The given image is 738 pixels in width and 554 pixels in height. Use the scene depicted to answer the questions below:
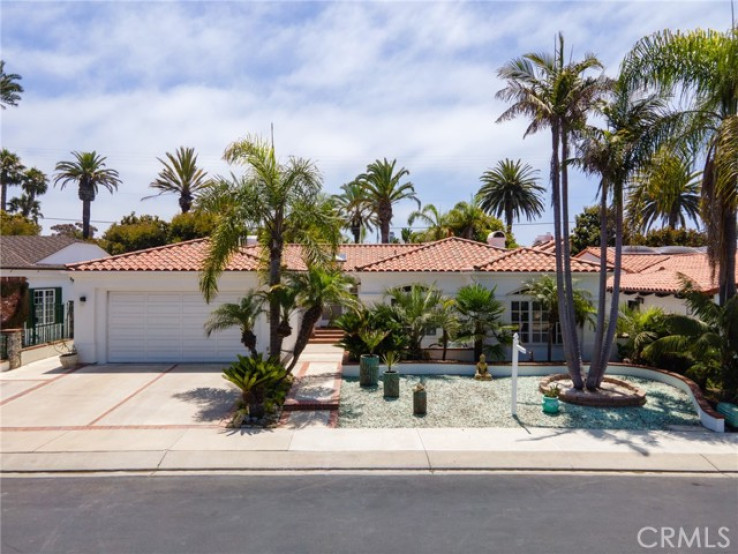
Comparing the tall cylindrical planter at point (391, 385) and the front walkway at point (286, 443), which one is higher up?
the tall cylindrical planter at point (391, 385)

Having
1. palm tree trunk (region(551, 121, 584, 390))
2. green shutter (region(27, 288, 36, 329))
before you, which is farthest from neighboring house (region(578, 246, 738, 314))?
green shutter (region(27, 288, 36, 329))

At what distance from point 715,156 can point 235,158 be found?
451 inches

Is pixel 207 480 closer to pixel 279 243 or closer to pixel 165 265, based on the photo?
pixel 279 243

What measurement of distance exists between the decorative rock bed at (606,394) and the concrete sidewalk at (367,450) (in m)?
1.54

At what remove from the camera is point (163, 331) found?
682 inches

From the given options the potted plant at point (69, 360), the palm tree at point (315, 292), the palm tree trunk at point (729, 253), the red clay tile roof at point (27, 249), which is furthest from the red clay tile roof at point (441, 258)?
the red clay tile roof at point (27, 249)

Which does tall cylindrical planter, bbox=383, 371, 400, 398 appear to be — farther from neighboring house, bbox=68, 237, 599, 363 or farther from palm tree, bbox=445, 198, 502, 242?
palm tree, bbox=445, 198, 502, 242

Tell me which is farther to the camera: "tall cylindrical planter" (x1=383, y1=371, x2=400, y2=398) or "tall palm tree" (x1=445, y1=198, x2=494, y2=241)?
"tall palm tree" (x1=445, y1=198, x2=494, y2=241)

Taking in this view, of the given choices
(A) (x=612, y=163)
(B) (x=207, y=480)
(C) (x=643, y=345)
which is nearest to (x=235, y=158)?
(B) (x=207, y=480)

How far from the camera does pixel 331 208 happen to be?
13773 mm

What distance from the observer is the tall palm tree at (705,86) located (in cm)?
1191

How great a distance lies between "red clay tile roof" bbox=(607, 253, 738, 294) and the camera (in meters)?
18.1

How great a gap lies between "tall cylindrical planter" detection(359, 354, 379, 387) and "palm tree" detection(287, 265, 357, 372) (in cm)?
164

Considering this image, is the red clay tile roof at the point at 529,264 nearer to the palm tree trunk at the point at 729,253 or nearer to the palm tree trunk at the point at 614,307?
the palm tree trunk at the point at 614,307
